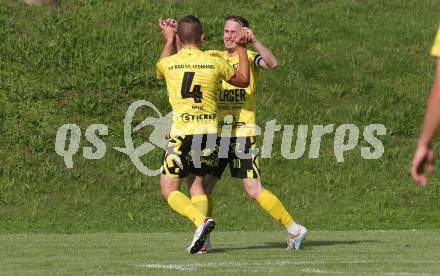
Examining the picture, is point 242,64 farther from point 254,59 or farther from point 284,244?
point 284,244

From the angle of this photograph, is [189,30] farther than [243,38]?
No

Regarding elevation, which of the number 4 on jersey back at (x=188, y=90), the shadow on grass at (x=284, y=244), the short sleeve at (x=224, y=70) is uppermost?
the short sleeve at (x=224, y=70)

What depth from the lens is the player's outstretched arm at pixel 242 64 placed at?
10.5 metres

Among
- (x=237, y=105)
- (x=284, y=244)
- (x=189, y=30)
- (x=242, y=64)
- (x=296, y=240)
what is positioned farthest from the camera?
(x=284, y=244)

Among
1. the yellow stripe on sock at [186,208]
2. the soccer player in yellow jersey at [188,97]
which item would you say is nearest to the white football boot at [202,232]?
the yellow stripe on sock at [186,208]

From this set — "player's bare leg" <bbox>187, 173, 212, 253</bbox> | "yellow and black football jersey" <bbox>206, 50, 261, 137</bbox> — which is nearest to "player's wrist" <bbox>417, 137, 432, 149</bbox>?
"player's bare leg" <bbox>187, 173, 212, 253</bbox>

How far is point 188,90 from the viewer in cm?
1038

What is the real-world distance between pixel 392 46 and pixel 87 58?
22.4 feet

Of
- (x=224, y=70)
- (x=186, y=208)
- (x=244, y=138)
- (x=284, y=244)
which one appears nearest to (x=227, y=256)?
(x=186, y=208)

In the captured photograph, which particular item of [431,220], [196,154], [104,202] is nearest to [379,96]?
[431,220]

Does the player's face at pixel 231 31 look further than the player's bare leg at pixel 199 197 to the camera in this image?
Yes

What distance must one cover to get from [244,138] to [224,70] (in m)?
0.89

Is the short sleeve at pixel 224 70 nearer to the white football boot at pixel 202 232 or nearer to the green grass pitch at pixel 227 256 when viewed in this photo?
the white football boot at pixel 202 232

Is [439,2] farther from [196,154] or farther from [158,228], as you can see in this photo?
[196,154]
